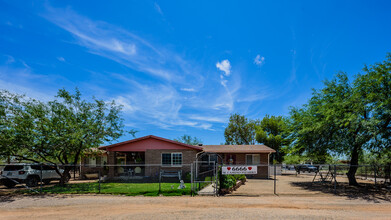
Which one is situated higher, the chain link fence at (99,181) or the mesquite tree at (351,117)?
the mesquite tree at (351,117)

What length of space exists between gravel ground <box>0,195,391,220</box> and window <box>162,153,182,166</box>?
8.71 metres

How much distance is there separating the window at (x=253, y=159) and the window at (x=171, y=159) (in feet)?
28.2

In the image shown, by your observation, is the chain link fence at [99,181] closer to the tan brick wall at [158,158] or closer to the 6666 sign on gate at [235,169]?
the tan brick wall at [158,158]

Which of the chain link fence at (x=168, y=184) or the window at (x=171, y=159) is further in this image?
the window at (x=171, y=159)

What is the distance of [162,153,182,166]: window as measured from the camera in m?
22.0

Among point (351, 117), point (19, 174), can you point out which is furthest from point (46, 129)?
point (351, 117)

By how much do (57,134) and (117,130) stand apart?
4169 mm

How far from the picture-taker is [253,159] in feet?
87.9

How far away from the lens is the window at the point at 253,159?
1046 inches

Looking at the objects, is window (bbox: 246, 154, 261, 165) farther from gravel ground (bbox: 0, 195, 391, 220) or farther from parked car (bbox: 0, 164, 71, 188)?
parked car (bbox: 0, 164, 71, 188)

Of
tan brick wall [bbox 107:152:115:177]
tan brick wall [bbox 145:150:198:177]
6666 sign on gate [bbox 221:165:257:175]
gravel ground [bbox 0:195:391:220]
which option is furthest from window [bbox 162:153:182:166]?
gravel ground [bbox 0:195:391:220]

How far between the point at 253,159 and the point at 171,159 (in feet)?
31.5

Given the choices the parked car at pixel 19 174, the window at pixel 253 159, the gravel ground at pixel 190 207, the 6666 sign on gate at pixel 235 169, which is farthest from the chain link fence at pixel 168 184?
the gravel ground at pixel 190 207

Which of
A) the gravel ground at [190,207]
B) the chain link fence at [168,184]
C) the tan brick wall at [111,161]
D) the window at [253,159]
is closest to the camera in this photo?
the gravel ground at [190,207]
